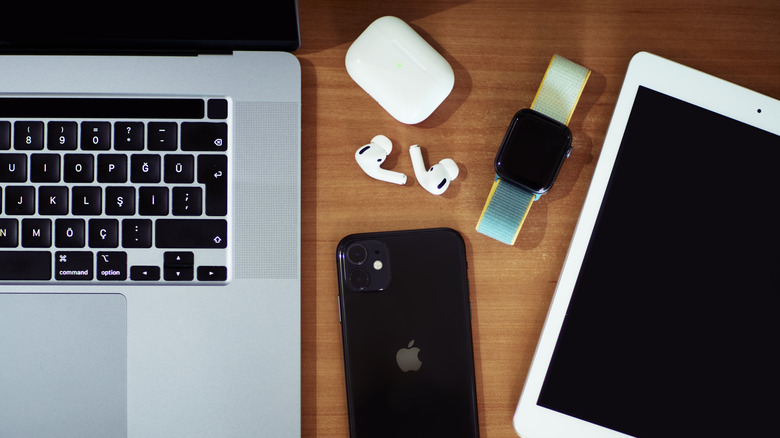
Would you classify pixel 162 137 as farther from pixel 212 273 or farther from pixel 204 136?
pixel 212 273

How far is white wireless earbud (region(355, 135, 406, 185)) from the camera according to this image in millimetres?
640

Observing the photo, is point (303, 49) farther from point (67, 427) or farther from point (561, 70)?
point (67, 427)

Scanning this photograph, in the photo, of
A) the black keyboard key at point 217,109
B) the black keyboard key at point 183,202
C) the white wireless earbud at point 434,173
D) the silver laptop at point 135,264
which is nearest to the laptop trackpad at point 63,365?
the silver laptop at point 135,264

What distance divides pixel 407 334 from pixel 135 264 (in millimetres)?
303

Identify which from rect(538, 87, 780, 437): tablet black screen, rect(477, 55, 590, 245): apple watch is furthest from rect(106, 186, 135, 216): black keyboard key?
rect(538, 87, 780, 437): tablet black screen

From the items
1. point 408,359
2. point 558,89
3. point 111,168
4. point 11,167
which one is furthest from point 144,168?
point 558,89

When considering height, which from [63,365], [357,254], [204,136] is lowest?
[63,365]

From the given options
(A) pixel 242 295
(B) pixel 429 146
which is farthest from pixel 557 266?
(A) pixel 242 295

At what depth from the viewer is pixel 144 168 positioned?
24.1 inches

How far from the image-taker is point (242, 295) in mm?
619

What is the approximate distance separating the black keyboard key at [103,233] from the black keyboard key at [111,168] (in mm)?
44

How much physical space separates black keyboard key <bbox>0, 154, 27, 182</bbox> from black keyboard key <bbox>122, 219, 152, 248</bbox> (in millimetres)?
120

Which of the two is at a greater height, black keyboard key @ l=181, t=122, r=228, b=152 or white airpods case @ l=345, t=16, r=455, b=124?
white airpods case @ l=345, t=16, r=455, b=124

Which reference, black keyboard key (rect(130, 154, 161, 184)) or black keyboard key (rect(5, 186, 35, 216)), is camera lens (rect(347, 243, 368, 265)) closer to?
black keyboard key (rect(130, 154, 161, 184))
